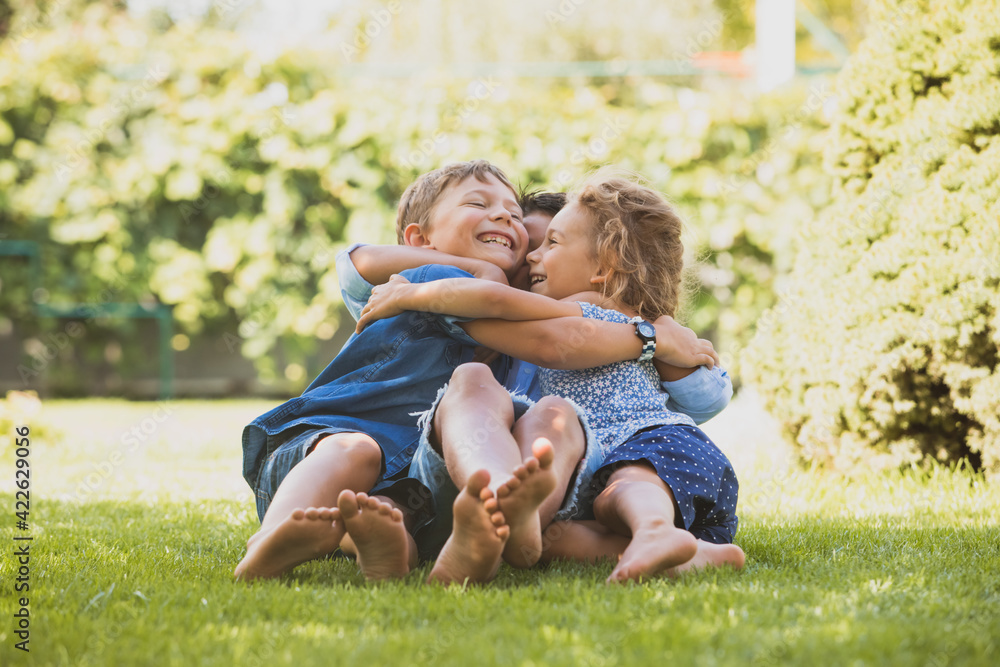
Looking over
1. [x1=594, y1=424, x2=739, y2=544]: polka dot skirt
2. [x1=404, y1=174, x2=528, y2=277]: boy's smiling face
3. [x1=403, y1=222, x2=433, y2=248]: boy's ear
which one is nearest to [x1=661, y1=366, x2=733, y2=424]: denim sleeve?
[x1=594, y1=424, x2=739, y2=544]: polka dot skirt

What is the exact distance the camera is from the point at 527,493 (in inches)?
65.4

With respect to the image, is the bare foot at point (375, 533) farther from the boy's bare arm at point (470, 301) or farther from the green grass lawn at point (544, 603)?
the boy's bare arm at point (470, 301)

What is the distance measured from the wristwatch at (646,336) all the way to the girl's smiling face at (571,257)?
221 mm

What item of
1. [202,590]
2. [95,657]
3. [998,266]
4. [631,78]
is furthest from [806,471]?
[631,78]

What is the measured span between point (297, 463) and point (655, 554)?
2.97 ft

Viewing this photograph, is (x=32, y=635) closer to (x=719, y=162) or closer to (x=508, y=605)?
(x=508, y=605)

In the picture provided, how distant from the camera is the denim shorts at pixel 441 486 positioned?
2039mm

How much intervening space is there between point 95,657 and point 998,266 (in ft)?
9.99

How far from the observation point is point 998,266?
121 inches

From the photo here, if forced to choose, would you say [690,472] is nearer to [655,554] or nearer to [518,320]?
[655,554]

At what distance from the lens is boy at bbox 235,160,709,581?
5.70ft

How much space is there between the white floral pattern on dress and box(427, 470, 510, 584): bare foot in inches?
22.5

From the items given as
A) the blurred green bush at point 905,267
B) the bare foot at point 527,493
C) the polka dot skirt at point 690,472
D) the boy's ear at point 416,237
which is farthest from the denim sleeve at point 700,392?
the blurred green bush at point 905,267

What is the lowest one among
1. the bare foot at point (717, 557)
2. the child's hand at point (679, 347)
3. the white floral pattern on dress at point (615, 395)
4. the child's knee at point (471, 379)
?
the bare foot at point (717, 557)
